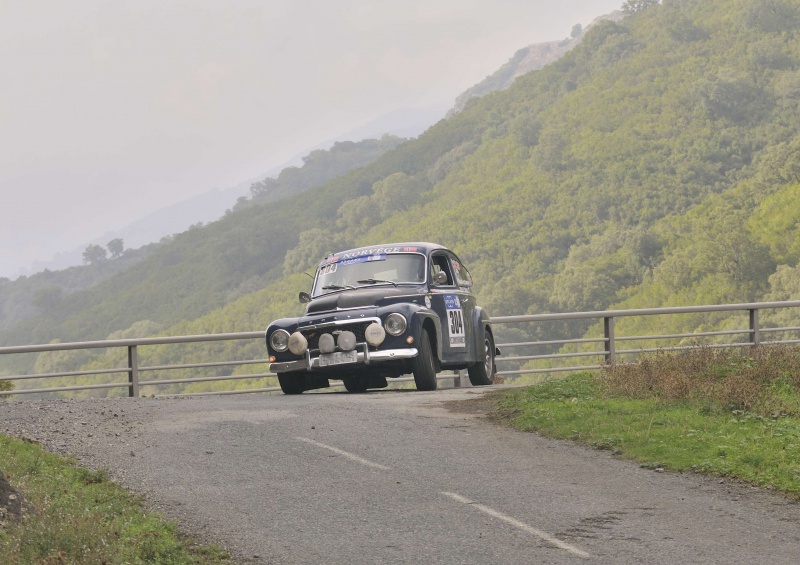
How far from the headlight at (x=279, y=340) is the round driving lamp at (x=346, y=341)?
0.87m

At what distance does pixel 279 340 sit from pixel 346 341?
1084mm

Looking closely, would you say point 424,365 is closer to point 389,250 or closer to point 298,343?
point 298,343

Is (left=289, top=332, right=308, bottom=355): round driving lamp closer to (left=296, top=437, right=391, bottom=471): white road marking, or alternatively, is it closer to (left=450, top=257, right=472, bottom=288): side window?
(left=450, top=257, right=472, bottom=288): side window

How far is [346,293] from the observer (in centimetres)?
1720

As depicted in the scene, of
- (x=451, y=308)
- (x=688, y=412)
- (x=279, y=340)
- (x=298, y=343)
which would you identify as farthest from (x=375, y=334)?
(x=688, y=412)

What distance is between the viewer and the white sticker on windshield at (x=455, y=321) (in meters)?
17.6

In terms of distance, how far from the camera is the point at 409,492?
942 centimetres

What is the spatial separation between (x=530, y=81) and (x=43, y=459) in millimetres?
176551

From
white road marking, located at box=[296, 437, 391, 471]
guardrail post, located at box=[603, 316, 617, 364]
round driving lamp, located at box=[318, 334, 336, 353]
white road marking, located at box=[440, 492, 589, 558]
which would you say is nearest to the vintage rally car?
round driving lamp, located at box=[318, 334, 336, 353]

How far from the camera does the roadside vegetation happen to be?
418 inches

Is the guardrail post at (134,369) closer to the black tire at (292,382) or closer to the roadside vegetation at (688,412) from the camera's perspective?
the black tire at (292,382)

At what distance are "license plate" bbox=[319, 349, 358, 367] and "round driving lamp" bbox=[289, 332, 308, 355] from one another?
0.92ft

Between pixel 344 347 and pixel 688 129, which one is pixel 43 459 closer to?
pixel 344 347

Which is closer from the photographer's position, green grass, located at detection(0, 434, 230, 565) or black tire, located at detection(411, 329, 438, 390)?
green grass, located at detection(0, 434, 230, 565)
